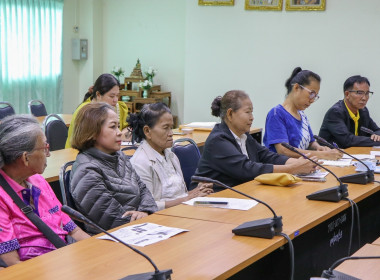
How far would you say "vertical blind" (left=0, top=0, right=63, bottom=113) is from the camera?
7.79 meters

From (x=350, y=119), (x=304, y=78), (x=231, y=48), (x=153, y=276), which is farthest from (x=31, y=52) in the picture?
(x=153, y=276)

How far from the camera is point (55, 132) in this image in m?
5.00

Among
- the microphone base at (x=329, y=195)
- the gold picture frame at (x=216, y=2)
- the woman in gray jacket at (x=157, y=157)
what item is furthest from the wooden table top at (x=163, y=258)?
the gold picture frame at (x=216, y=2)

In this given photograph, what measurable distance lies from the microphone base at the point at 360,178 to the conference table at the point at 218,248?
0.12 metres

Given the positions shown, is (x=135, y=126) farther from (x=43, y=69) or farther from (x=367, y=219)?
A: (x=43, y=69)

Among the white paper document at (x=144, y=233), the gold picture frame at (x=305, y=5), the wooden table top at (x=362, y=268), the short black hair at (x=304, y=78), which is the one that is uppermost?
the gold picture frame at (x=305, y=5)

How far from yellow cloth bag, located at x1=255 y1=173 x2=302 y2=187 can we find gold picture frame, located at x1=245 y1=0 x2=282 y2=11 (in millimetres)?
4025

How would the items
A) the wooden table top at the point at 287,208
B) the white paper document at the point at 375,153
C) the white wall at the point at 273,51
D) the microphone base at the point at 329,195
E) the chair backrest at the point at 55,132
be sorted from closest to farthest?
the wooden table top at the point at 287,208 < the microphone base at the point at 329,195 < the white paper document at the point at 375,153 < the chair backrest at the point at 55,132 < the white wall at the point at 273,51

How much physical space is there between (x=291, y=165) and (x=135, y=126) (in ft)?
3.19

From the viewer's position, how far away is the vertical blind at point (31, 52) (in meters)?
7.79

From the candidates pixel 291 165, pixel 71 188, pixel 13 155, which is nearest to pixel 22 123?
pixel 13 155

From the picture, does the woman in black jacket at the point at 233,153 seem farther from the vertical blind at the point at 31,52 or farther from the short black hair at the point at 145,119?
the vertical blind at the point at 31,52

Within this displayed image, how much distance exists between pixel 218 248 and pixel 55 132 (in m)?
3.02

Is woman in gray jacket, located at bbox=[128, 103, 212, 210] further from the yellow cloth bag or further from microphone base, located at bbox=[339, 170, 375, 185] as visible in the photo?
microphone base, located at bbox=[339, 170, 375, 185]
